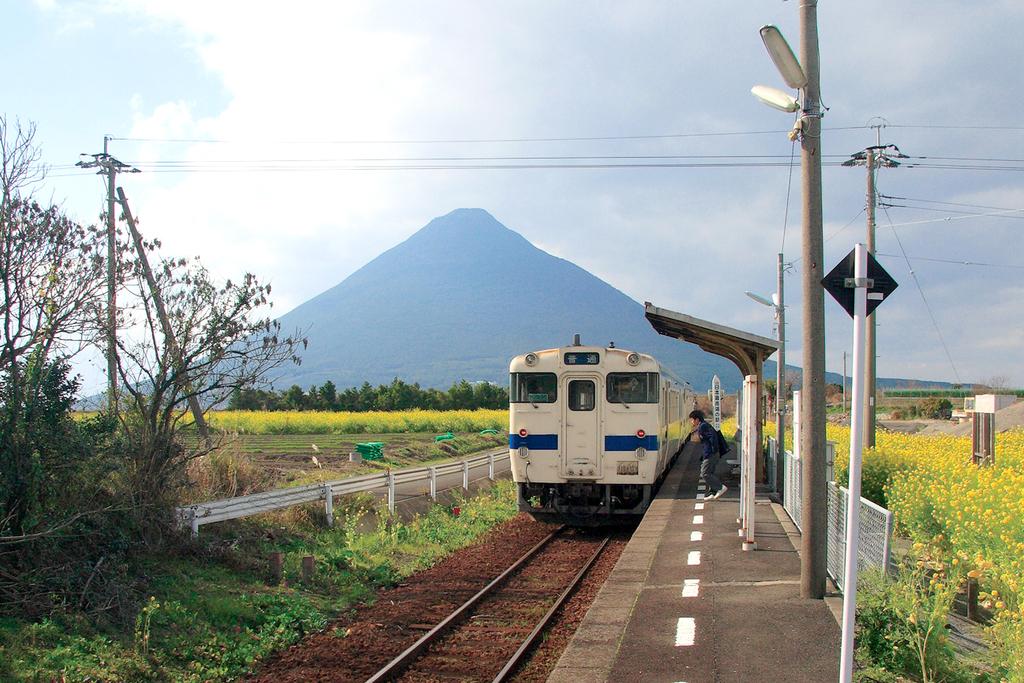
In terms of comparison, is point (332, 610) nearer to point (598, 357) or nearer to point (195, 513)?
point (195, 513)

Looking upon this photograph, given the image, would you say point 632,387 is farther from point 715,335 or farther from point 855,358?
point 855,358

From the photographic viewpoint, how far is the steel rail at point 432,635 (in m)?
7.58

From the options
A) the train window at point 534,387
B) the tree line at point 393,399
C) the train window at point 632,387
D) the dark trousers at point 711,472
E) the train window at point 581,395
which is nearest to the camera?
the train window at point 632,387

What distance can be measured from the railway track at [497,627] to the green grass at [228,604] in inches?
54.1

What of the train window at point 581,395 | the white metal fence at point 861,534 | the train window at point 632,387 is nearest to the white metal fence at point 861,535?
the white metal fence at point 861,534

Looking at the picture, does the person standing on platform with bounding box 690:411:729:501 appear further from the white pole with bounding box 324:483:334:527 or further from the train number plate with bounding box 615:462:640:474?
the white pole with bounding box 324:483:334:527

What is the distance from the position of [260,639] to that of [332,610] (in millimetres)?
1381

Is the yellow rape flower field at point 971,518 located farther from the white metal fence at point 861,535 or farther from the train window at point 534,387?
the train window at point 534,387

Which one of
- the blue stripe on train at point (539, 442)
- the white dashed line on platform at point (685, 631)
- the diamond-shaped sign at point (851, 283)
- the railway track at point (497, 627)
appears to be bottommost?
the railway track at point (497, 627)

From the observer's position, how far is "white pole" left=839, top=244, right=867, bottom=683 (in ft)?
15.7

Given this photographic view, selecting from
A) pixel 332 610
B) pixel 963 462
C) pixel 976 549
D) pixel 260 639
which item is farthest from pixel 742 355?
pixel 260 639

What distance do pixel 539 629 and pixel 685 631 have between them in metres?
1.95

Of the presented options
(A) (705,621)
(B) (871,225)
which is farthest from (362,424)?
(A) (705,621)

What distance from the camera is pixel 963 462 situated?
13.7 metres
